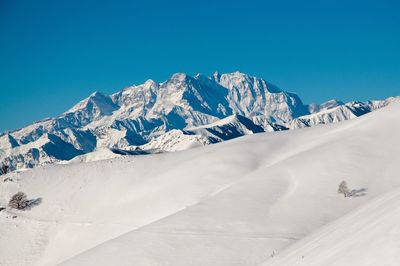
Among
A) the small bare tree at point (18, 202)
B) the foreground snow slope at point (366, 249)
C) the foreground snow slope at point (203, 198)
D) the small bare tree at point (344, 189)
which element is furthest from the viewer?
the small bare tree at point (18, 202)

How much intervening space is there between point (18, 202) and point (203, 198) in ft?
108

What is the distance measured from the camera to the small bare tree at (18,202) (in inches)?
2820

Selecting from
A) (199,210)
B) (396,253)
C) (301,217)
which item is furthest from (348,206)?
(396,253)

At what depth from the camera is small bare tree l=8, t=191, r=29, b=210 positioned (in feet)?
235

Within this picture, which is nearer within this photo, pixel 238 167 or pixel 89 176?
pixel 238 167

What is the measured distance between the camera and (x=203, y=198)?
190ft

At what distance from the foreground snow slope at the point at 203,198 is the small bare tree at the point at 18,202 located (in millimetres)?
1783

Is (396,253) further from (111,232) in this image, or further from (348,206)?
(111,232)

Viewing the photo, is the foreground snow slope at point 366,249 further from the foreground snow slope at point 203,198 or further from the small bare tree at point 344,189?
the small bare tree at point 344,189

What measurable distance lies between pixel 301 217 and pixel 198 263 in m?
14.3

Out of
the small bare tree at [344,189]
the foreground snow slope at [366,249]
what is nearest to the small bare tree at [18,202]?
the small bare tree at [344,189]

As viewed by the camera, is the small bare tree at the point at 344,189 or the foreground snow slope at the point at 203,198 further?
the small bare tree at the point at 344,189

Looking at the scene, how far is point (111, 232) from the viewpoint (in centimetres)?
5512

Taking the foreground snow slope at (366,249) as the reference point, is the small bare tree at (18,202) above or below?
above
